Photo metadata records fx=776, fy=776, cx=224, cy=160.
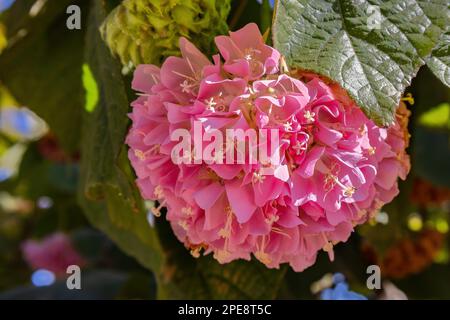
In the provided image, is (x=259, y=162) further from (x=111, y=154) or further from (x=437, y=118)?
(x=437, y=118)

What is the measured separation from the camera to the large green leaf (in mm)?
1406

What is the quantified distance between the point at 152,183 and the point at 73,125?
59cm

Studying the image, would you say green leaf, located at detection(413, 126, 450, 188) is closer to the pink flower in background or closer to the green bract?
the green bract

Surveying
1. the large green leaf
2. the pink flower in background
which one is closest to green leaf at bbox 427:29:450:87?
the large green leaf

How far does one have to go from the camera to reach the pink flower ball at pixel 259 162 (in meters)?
0.85

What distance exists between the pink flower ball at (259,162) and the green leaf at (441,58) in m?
0.09

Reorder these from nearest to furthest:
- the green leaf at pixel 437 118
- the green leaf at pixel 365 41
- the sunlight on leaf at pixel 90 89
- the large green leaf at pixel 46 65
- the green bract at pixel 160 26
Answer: the green leaf at pixel 365 41 → the green bract at pixel 160 26 → the sunlight on leaf at pixel 90 89 → the large green leaf at pixel 46 65 → the green leaf at pixel 437 118

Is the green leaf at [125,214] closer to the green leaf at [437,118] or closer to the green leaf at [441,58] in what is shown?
the green leaf at [441,58]

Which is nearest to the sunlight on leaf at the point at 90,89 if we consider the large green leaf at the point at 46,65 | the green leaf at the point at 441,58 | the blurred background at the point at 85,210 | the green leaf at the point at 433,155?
the blurred background at the point at 85,210

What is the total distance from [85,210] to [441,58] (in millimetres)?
704

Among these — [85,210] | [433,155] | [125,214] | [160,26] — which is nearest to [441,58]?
[160,26]

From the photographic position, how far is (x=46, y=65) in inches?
56.6

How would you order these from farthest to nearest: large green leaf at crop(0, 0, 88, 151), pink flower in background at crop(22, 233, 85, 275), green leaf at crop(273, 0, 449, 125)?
pink flower in background at crop(22, 233, 85, 275), large green leaf at crop(0, 0, 88, 151), green leaf at crop(273, 0, 449, 125)
